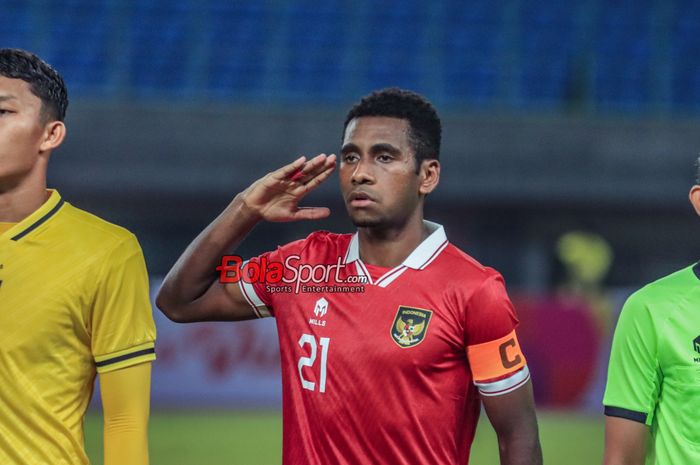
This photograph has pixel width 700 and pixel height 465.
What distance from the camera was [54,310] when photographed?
333 centimetres

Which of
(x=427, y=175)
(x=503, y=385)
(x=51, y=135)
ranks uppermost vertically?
(x=51, y=135)

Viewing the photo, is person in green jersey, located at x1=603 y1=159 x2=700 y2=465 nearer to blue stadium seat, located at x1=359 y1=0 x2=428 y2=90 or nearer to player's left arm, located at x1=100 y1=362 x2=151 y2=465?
player's left arm, located at x1=100 y1=362 x2=151 y2=465

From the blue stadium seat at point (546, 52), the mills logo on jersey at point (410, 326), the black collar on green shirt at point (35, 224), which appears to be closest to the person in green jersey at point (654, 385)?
the mills logo on jersey at point (410, 326)

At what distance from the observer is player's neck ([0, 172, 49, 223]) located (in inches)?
138

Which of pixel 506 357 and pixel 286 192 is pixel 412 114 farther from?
pixel 506 357

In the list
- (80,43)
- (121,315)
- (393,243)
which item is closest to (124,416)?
(121,315)

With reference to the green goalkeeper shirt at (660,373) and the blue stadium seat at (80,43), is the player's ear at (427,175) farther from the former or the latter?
the blue stadium seat at (80,43)

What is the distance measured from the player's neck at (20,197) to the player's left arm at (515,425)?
5.04ft

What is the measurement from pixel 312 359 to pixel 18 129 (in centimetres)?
117

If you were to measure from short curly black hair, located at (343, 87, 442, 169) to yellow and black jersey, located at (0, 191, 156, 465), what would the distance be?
943 mm

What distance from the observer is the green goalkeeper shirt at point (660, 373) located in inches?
139

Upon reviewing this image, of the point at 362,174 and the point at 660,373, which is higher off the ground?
the point at 362,174

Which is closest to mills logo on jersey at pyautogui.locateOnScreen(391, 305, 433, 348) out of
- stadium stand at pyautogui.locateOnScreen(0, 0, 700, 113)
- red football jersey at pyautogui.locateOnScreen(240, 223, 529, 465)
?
red football jersey at pyautogui.locateOnScreen(240, 223, 529, 465)

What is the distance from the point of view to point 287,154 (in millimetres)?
16328
